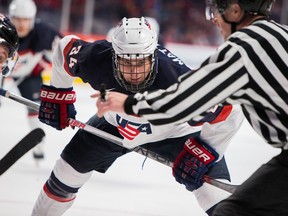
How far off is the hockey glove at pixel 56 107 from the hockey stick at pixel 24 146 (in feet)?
0.23

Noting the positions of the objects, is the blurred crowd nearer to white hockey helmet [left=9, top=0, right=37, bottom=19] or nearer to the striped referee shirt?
white hockey helmet [left=9, top=0, right=37, bottom=19]

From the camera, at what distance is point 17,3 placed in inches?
205

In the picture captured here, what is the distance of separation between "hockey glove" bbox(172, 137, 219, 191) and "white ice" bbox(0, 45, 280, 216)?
0.83 m

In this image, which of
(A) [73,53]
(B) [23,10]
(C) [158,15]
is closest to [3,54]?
(A) [73,53]

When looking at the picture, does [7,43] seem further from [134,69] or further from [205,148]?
[205,148]

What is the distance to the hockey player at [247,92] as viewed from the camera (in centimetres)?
172

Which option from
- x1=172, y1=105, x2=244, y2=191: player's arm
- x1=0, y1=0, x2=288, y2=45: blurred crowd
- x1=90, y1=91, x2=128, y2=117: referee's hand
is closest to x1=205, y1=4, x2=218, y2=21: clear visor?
x1=90, y1=91, x2=128, y2=117: referee's hand

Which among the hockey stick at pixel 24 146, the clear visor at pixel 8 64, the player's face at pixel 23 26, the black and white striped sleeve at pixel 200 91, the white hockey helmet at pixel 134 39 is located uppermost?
the black and white striped sleeve at pixel 200 91

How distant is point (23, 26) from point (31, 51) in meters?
0.19

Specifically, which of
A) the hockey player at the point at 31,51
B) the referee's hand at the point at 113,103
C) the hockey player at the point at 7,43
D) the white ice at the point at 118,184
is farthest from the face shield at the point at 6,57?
the hockey player at the point at 31,51

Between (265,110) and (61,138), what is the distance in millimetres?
3384

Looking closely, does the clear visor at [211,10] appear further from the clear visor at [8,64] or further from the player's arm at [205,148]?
the clear visor at [8,64]

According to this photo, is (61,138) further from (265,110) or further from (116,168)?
(265,110)

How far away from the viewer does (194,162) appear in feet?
8.37
